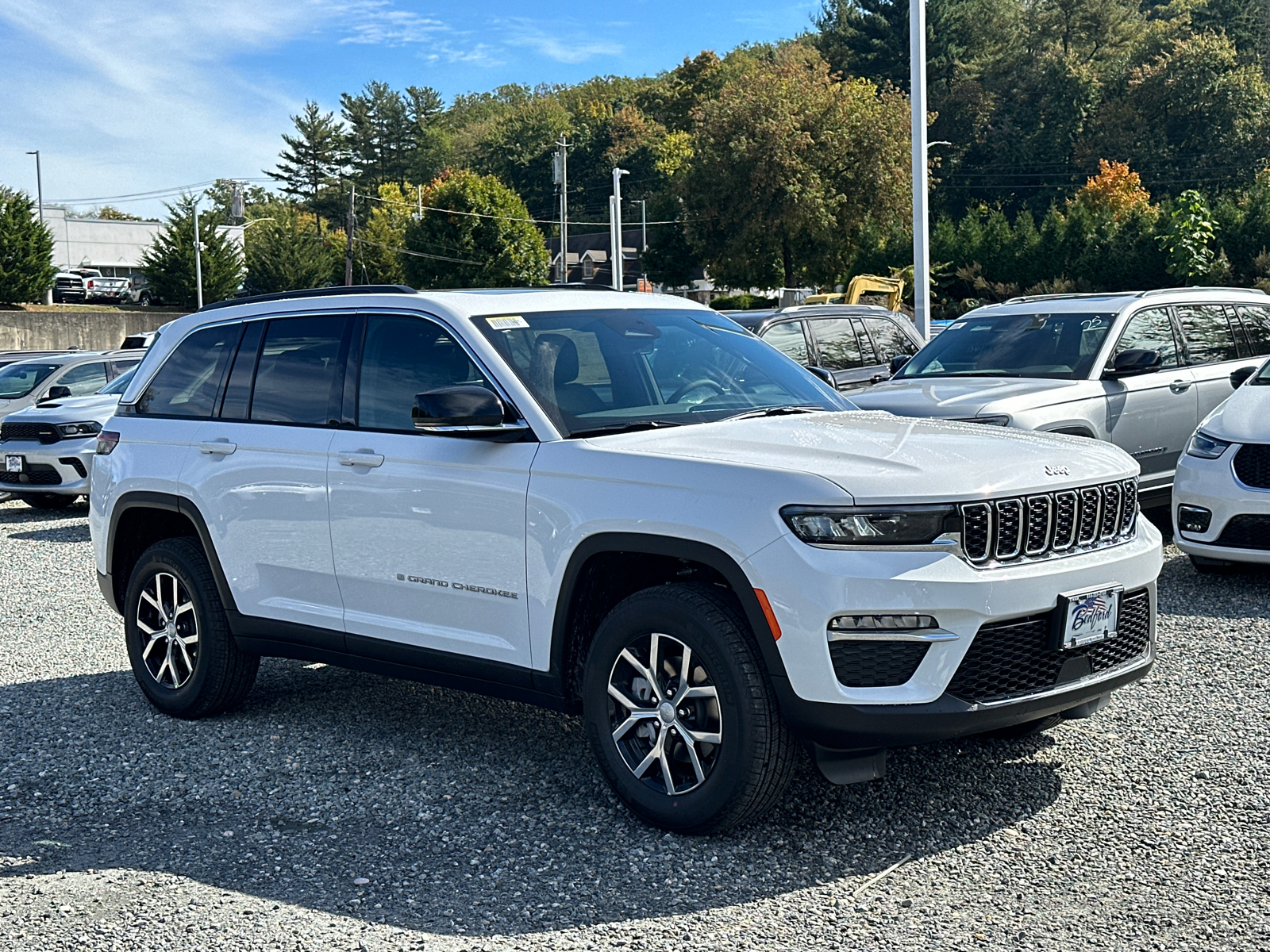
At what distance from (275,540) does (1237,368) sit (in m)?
8.61

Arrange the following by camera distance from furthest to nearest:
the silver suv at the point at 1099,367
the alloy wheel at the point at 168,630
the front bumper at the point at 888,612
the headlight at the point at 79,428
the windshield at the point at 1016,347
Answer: the headlight at the point at 79,428, the windshield at the point at 1016,347, the silver suv at the point at 1099,367, the alloy wheel at the point at 168,630, the front bumper at the point at 888,612

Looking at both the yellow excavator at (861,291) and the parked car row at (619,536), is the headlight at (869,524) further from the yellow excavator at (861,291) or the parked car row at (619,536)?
the yellow excavator at (861,291)

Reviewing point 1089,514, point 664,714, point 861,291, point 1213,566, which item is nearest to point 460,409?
point 664,714

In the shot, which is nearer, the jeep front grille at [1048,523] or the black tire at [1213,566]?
the jeep front grille at [1048,523]

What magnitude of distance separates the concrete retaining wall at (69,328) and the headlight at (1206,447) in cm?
5410

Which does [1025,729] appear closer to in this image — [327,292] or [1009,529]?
[1009,529]

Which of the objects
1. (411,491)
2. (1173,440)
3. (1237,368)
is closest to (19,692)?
(411,491)

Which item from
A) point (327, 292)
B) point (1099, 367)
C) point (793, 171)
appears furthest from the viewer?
point (793, 171)

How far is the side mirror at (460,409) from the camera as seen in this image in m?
4.76

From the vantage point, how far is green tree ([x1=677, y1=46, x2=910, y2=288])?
5291cm

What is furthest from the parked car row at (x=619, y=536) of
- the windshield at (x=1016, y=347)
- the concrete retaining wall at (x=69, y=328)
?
the concrete retaining wall at (x=69, y=328)

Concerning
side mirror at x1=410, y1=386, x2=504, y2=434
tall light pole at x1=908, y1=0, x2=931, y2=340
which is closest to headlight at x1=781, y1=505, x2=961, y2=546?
side mirror at x1=410, y1=386, x2=504, y2=434

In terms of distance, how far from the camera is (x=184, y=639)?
6.27 meters

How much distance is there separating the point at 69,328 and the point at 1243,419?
60660 millimetres
